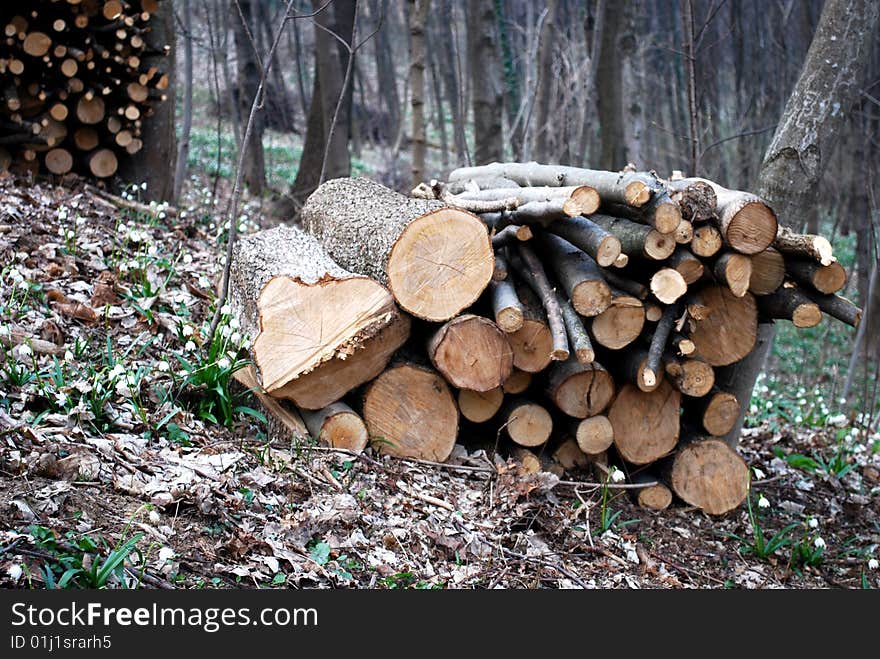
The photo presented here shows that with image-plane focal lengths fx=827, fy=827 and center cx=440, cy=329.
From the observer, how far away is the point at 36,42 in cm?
723

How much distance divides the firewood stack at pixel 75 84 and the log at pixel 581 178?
11.4 ft

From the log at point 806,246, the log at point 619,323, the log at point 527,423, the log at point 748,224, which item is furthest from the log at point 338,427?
the log at point 806,246

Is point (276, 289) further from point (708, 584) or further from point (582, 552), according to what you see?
point (708, 584)

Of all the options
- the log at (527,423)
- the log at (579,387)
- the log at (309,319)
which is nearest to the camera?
the log at (309,319)

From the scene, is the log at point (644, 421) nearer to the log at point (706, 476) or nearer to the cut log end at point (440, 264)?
the log at point (706, 476)

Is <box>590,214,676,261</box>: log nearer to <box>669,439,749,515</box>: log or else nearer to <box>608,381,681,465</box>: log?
<box>608,381,681,465</box>: log

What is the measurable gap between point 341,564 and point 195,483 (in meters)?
0.77

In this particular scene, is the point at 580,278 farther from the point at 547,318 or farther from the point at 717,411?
the point at 717,411

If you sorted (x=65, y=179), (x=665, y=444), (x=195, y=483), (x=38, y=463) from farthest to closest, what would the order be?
(x=65, y=179)
(x=665, y=444)
(x=195, y=483)
(x=38, y=463)

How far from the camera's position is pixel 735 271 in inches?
170

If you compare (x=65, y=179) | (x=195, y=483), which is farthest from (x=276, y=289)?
(x=65, y=179)

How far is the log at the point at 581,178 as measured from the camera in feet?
13.9

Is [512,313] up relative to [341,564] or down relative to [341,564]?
up

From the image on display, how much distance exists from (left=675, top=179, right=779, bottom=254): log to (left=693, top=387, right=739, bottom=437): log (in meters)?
1.09
